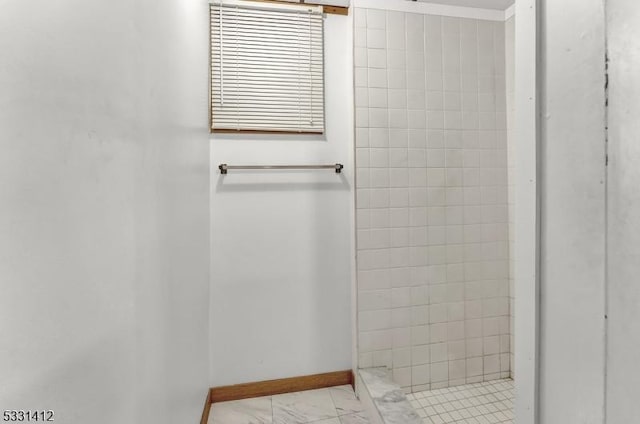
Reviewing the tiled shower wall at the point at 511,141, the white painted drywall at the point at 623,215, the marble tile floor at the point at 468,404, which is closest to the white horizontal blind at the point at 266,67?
the tiled shower wall at the point at 511,141

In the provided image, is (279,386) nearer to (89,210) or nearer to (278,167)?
(278,167)

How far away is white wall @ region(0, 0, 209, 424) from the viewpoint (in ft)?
1.18

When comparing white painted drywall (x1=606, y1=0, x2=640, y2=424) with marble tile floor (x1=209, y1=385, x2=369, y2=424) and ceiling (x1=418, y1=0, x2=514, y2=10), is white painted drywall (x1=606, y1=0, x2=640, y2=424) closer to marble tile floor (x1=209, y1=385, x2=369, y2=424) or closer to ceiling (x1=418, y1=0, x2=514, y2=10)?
marble tile floor (x1=209, y1=385, x2=369, y2=424)

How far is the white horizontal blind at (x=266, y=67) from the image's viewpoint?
1652 mm

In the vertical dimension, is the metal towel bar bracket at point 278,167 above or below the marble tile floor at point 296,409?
above

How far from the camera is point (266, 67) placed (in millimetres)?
1697

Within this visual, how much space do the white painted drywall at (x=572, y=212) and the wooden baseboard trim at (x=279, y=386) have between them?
4.25 feet

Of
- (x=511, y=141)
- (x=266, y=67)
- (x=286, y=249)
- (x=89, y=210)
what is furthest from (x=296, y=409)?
(x=511, y=141)

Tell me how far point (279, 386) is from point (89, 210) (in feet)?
5.12

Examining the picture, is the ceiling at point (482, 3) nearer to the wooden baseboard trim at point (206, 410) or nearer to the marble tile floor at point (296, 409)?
the marble tile floor at point (296, 409)

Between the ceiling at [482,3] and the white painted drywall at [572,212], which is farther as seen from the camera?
the ceiling at [482,3]

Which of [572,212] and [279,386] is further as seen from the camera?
[279,386]

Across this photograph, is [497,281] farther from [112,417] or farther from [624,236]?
[112,417]

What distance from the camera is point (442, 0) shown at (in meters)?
1.72
